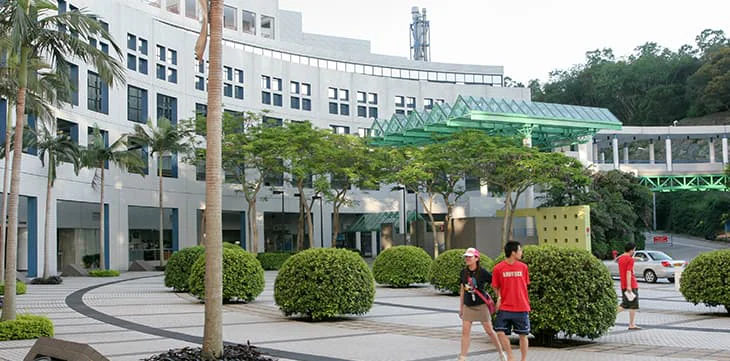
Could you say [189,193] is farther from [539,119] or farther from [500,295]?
[500,295]

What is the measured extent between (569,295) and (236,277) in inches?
446

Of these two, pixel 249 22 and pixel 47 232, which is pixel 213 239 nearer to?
pixel 47 232

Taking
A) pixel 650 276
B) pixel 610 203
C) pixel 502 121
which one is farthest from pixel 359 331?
pixel 610 203

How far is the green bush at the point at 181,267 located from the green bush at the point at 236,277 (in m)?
4.26

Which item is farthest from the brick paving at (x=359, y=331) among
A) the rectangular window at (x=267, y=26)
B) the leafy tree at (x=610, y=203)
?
the rectangular window at (x=267, y=26)

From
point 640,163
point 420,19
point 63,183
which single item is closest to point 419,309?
point 63,183

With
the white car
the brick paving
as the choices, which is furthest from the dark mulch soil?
the white car

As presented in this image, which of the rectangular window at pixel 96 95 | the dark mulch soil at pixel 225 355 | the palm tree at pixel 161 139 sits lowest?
the dark mulch soil at pixel 225 355

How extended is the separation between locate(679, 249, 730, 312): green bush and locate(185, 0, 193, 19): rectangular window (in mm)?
49222

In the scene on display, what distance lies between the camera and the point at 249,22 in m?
62.4

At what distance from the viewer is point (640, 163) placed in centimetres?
7294

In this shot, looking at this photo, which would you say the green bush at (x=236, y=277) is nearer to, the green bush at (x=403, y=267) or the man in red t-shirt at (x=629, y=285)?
the green bush at (x=403, y=267)

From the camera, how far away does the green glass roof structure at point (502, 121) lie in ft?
144

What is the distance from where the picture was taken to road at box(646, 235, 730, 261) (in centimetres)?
6026
